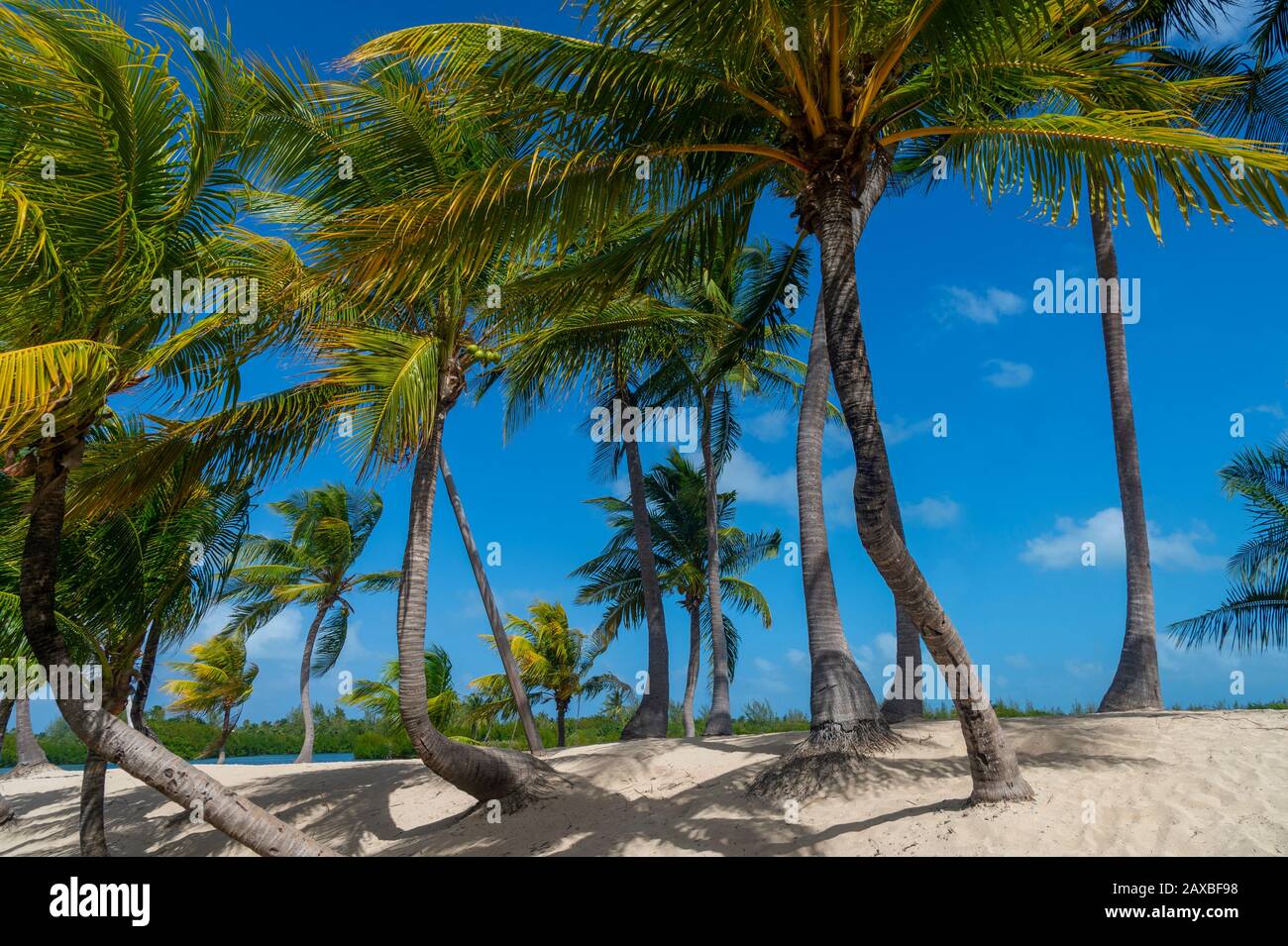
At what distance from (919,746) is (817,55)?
790 cm

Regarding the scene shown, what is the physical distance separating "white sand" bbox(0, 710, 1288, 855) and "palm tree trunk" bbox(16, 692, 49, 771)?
8.13 m

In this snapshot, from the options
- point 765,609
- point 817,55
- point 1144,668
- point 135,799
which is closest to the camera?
point 817,55

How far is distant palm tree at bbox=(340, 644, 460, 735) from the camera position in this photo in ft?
73.4

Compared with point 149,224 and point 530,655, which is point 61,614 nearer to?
point 149,224

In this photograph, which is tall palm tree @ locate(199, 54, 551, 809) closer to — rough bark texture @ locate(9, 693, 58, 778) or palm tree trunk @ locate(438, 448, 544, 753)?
palm tree trunk @ locate(438, 448, 544, 753)

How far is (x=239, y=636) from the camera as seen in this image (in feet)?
83.9

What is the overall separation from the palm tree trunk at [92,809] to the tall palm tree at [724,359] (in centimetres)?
990

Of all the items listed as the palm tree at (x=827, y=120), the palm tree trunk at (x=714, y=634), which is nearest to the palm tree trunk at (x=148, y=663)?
the palm tree at (x=827, y=120)

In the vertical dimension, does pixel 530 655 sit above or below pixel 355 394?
below

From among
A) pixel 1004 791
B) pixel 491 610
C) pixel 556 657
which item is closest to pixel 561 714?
pixel 556 657

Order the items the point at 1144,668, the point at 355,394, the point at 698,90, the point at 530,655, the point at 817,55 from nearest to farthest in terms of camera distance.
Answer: the point at 817,55
the point at 698,90
the point at 355,394
the point at 1144,668
the point at 530,655

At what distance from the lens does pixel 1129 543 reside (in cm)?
1260
